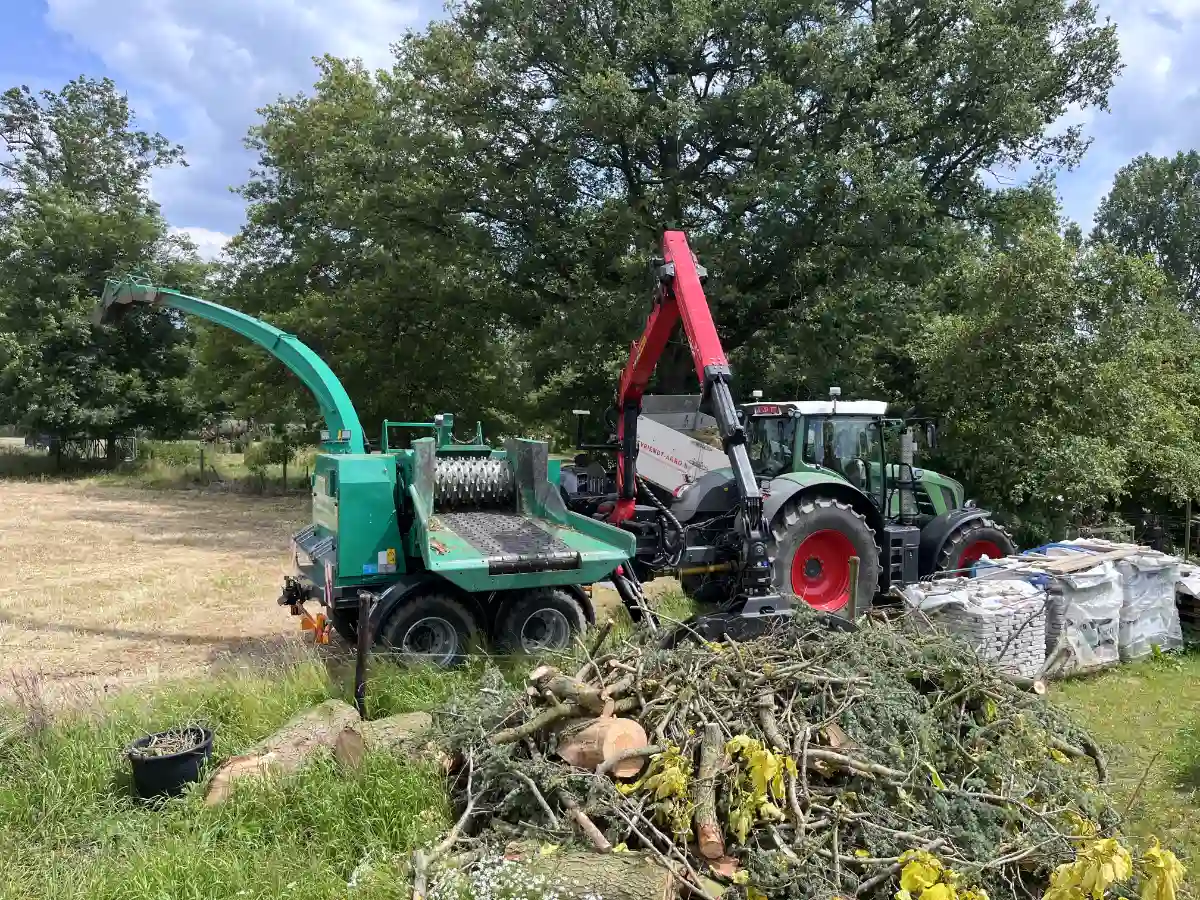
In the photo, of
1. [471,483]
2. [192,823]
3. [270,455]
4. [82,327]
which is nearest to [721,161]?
[471,483]

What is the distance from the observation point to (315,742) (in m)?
4.43

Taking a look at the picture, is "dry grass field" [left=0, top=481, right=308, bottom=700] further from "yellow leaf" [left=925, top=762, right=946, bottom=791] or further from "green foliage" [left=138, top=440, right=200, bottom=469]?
"green foliage" [left=138, top=440, right=200, bottom=469]

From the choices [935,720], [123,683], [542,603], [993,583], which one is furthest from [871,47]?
[123,683]

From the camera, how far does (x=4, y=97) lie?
1262 inches

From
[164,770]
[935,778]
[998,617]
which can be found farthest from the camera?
[998,617]

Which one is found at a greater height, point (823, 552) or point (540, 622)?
point (823, 552)

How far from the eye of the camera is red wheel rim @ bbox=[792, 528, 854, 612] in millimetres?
7836

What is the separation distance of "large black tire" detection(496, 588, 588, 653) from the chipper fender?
12.5ft

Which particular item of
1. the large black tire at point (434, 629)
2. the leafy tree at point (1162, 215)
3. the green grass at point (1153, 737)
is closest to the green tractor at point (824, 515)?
the green grass at point (1153, 737)

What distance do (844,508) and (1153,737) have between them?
2.93 m

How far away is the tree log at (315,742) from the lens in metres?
4.19

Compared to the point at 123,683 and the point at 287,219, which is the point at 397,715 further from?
the point at 287,219

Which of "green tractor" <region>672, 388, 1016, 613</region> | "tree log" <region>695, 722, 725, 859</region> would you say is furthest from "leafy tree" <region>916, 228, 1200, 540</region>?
"tree log" <region>695, 722, 725, 859</region>

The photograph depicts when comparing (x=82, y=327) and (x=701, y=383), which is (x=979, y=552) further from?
(x=82, y=327)
